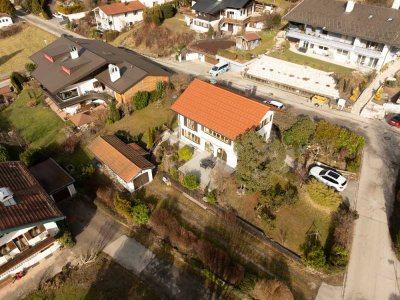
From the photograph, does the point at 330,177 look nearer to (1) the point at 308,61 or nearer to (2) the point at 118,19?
(1) the point at 308,61

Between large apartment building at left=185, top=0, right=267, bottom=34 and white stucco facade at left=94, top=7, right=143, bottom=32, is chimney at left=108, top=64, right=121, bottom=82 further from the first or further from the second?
white stucco facade at left=94, top=7, right=143, bottom=32

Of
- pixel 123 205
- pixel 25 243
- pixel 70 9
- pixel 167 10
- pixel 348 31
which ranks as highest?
pixel 348 31

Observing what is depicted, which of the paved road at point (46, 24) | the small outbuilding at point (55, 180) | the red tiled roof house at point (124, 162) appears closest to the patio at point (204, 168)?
the red tiled roof house at point (124, 162)

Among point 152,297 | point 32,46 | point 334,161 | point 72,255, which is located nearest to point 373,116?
point 334,161

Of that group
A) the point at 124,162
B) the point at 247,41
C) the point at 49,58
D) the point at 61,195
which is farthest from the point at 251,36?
the point at 61,195

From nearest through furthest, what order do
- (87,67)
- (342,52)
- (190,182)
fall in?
(190,182), (87,67), (342,52)
